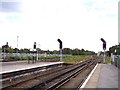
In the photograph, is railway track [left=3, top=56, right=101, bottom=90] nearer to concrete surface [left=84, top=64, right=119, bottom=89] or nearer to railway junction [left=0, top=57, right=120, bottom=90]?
railway junction [left=0, top=57, right=120, bottom=90]

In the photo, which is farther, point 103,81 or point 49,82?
point 49,82

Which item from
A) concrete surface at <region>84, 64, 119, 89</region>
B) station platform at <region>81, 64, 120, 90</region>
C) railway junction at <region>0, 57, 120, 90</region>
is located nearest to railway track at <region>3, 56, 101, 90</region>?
railway junction at <region>0, 57, 120, 90</region>

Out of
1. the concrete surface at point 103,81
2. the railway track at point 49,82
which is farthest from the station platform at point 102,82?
the railway track at point 49,82

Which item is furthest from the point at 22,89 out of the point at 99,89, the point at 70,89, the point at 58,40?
the point at 58,40

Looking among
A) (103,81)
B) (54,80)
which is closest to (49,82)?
(54,80)

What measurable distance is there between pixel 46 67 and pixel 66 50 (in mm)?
138703

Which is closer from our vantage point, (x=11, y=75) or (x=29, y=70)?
(x=11, y=75)

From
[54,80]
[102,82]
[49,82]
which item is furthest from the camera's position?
[54,80]

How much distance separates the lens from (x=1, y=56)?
227 ft

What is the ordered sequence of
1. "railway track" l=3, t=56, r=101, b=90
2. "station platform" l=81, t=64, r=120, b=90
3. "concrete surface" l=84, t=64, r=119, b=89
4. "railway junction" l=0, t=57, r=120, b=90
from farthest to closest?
"railway track" l=3, t=56, r=101, b=90 → "railway junction" l=0, t=57, r=120, b=90 → "concrete surface" l=84, t=64, r=119, b=89 → "station platform" l=81, t=64, r=120, b=90

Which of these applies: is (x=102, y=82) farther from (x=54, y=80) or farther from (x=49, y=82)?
(x=54, y=80)

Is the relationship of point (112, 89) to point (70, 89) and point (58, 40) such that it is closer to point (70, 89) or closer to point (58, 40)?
point (70, 89)

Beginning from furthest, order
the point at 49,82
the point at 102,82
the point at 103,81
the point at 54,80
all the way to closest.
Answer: the point at 54,80 → the point at 49,82 → the point at 103,81 → the point at 102,82

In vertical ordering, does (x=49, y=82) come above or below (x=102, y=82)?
below
